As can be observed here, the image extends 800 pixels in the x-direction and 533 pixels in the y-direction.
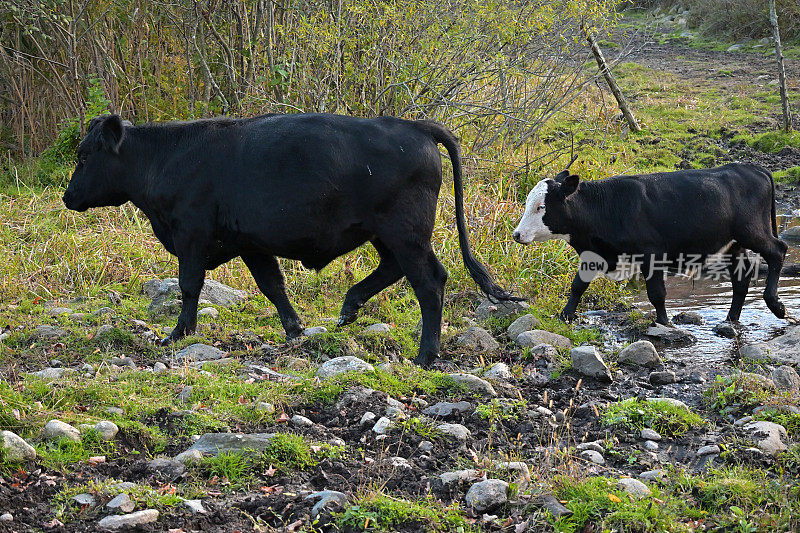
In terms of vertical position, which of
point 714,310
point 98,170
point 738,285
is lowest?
point 714,310

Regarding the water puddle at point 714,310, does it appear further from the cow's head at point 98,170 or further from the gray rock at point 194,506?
the gray rock at point 194,506

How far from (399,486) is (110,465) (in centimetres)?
138

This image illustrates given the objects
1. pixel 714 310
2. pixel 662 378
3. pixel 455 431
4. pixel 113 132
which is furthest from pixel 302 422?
pixel 714 310

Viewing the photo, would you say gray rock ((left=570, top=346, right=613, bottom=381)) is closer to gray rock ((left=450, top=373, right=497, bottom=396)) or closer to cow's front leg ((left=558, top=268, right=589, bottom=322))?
gray rock ((left=450, top=373, right=497, bottom=396))

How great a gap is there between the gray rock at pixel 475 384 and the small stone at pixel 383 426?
0.85 meters

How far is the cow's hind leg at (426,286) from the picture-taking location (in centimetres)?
644

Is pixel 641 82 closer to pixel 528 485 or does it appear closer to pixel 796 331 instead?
pixel 796 331

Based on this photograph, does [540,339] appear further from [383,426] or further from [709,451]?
[383,426]

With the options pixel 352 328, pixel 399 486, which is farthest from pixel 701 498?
pixel 352 328

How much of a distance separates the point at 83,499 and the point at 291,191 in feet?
9.80

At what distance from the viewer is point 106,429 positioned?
4.59 meters

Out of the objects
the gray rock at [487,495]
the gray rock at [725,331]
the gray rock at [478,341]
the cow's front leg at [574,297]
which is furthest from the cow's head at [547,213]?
the gray rock at [487,495]

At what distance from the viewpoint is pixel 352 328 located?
7.36 metres

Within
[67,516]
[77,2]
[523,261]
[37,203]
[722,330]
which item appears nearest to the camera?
[67,516]
